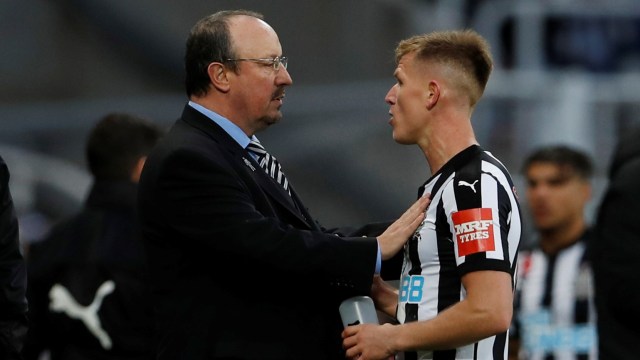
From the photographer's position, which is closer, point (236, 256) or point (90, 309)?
point (236, 256)

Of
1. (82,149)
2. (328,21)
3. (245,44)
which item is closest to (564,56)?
(328,21)

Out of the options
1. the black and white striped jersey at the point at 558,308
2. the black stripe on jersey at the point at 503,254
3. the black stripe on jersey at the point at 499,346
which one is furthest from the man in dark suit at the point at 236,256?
the black and white striped jersey at the point at 558,308

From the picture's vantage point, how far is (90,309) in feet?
17.5

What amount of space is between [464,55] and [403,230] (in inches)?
21.6

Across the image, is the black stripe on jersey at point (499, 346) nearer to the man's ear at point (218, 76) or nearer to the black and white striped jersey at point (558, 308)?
the man's ear at point (218, 76)

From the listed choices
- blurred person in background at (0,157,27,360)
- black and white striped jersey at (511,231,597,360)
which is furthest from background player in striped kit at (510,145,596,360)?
blurred person in background at (0,157,27,360)

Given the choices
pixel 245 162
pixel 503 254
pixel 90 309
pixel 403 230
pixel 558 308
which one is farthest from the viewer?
pixel 558 308

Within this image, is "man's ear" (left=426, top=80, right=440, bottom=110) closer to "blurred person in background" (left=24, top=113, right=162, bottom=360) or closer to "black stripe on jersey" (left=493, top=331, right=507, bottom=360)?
"black stripe on jersey" (left=493, top=331, right=507, bottom=360)

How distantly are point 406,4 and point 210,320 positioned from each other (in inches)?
267

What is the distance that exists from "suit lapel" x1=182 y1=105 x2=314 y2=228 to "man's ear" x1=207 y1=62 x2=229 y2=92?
4.2 inches

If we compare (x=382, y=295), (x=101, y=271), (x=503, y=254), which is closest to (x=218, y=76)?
(x=382, y=295)

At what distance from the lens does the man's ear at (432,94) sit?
3.90 meters

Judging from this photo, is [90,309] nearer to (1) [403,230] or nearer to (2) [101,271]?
(2) [101,271]

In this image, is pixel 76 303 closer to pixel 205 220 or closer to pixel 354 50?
pixel 205 220
